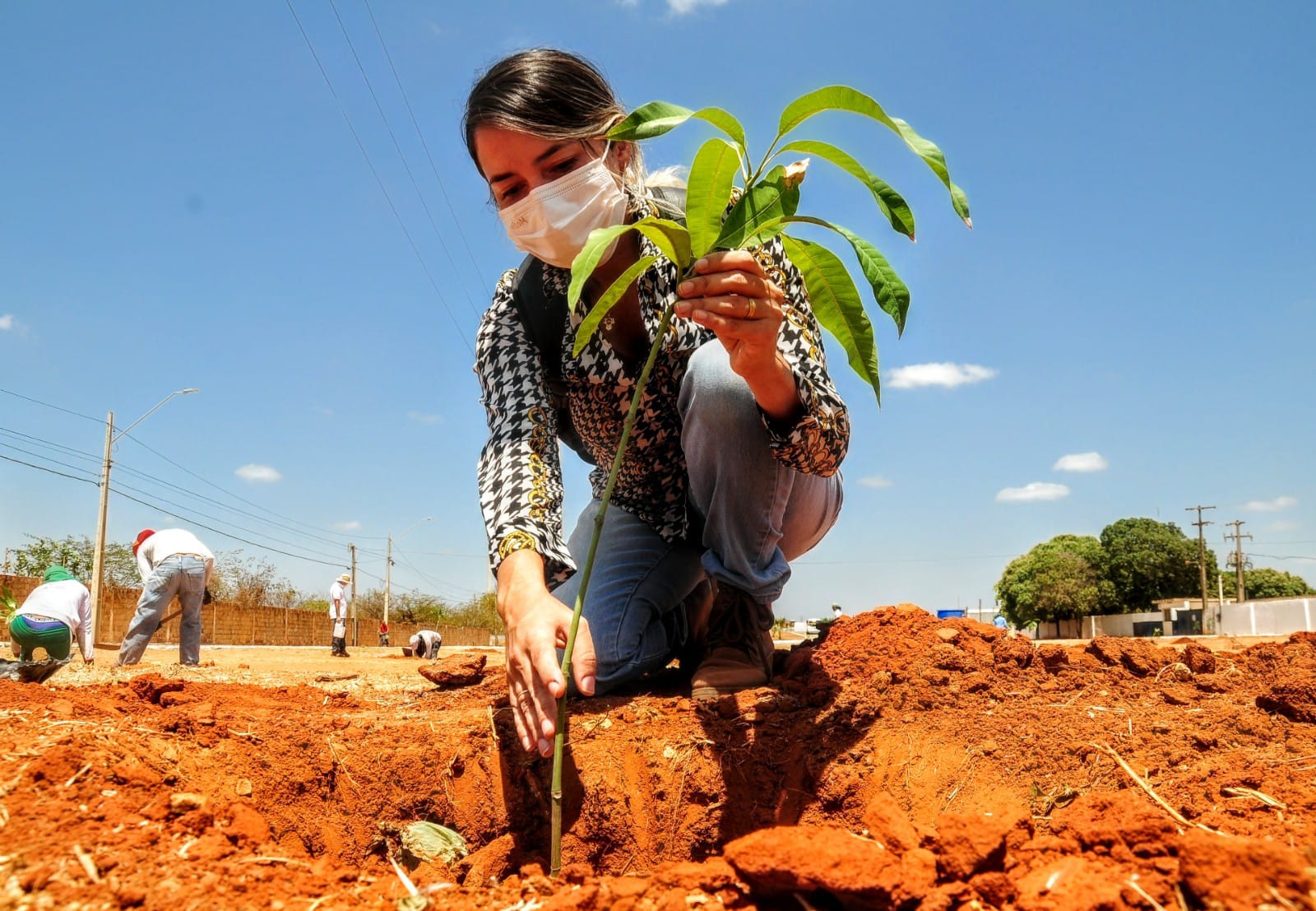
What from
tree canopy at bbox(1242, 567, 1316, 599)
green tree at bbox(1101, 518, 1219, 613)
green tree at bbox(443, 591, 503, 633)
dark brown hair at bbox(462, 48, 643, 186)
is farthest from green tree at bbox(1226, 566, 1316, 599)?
dark brown hair at bbox(462, 48, 643, 186)

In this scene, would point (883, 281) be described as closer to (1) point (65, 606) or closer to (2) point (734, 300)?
(2) point (734, 300)

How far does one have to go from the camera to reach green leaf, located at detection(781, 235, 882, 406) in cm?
136

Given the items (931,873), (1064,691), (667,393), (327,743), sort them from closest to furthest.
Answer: (931,873) → (327,743) → (1064,691) → (667,393)

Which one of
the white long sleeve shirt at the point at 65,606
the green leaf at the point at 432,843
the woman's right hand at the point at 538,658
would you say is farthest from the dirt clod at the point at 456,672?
the white long sleeve shirt at the point at 65,606

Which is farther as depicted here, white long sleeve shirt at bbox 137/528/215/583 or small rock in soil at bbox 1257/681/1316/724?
white long sleeve shirt at bbox 137/528/215/583

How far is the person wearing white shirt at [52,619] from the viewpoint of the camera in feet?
19.0

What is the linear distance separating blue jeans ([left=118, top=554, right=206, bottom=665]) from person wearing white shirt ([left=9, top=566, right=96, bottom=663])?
1.13ft

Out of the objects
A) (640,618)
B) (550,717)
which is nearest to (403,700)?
(640,618)

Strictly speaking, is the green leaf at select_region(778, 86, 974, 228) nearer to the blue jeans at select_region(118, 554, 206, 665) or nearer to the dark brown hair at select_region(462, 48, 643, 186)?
the dark brown hair at select_region(462, 48, 643, 186)

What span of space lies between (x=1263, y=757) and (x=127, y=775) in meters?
1.97

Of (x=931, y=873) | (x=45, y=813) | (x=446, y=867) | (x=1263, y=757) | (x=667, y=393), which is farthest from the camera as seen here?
(x=667, y=393)

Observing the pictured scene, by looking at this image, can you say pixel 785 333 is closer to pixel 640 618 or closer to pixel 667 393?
pixel 667 393

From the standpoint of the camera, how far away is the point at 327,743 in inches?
74.7

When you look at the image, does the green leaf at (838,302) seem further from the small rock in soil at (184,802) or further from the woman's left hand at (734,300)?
the small rock in soil at (184,802)
